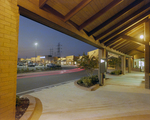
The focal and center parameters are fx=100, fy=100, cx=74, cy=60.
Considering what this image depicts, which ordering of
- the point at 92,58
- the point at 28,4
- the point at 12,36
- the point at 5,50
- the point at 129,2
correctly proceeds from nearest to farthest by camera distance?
1. the point at 5,50
2. the point at 12,36
3. the point at 28,4
4. the point at 129,2
5. the point at 92,58

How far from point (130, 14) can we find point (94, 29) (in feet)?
8.93

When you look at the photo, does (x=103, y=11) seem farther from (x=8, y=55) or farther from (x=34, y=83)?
(x=34, y=83)

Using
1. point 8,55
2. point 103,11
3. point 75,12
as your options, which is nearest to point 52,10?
point 75,12

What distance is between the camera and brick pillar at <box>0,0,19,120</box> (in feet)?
8.51

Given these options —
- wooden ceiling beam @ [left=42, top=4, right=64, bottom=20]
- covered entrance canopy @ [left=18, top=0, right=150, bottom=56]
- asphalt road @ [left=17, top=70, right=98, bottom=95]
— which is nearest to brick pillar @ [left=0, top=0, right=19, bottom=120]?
covered entrance canopy @ [left=18, top=0, right=150, bottom=56]

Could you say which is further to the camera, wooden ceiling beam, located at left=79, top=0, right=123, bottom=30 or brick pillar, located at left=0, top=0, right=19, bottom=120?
wooden ceiling beam, located at left=79, top=0, right=123, bottom=30

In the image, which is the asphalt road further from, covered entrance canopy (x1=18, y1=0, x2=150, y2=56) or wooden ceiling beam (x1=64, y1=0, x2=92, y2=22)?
wooden ceiling beam (x1=64, y1=0, x2=92, y2=22)

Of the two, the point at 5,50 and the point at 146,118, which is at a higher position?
the point at 5,50

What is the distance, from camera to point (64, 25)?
4496 mm

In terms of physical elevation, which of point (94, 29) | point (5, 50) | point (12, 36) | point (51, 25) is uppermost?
point (94, 29)

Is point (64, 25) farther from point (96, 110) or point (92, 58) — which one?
point (92, 58)

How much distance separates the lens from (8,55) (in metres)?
2.75

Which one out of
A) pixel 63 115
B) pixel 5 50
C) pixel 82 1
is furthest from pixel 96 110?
pixel 82 1

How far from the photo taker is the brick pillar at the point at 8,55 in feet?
8.51
